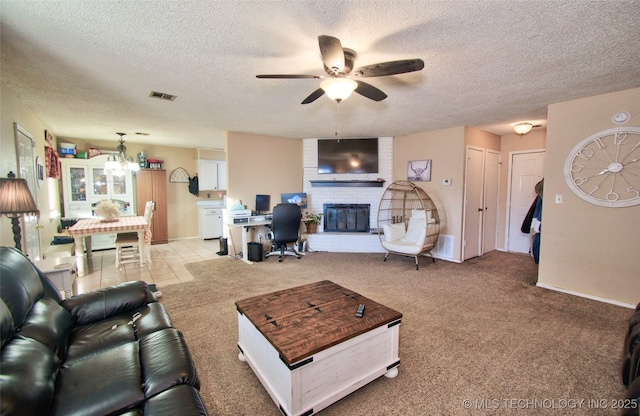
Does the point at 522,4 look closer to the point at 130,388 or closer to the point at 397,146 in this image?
the point at 130,388

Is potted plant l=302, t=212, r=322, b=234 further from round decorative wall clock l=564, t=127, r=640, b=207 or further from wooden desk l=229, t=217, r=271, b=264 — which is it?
round decorative wall clock l=564, t=127, r=640, b=207

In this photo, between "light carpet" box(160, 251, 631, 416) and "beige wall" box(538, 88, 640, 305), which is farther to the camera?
"beige wall" box(538, 88, 640, 305)

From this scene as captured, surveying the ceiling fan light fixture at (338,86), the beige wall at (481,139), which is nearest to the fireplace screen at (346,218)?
the beige wall at (481,139)

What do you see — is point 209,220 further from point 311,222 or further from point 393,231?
point 393,231

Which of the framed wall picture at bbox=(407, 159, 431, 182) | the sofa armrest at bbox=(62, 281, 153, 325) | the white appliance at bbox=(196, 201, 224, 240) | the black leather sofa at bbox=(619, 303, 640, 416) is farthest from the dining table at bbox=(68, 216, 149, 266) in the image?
the black leather sofa at bbox=(619, 303, 640, 416)

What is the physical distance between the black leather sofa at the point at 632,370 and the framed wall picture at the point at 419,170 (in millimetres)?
3555

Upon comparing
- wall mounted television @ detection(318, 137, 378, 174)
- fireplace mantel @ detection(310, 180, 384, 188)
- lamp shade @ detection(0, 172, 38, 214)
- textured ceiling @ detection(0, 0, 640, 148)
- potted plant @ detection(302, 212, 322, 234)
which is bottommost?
potted plant @ detection(302, 212, 322, 234)

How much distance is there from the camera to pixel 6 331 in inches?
49.4

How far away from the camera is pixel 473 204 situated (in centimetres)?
511

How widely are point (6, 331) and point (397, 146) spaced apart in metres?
5.71

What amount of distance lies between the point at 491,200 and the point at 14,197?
21.9ft

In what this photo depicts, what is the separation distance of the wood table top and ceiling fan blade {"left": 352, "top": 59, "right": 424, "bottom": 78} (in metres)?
1.74

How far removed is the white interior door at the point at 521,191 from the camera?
5250 millimetres

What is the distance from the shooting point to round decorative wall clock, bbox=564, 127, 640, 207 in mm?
3012
